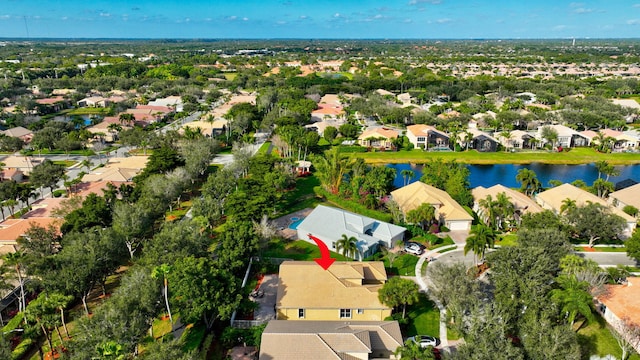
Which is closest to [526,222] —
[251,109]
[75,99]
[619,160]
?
[619,160]

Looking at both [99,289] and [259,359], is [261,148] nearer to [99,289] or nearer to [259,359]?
[99,289]

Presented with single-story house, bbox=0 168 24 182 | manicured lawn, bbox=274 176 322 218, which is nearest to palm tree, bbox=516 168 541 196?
manicured lawn, bbox=274 176 322 218

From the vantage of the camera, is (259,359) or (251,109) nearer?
(259,359)

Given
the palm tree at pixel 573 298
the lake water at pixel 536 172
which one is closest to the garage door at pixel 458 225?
the lake water at pixel 536 172

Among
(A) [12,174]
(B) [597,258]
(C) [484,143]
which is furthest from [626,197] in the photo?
(A) [12,174]

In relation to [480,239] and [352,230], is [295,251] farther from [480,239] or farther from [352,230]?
[480,239]

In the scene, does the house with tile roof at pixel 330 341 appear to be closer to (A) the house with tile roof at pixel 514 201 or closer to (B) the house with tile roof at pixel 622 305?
(B) the house with tile roof at pixel 622 305
